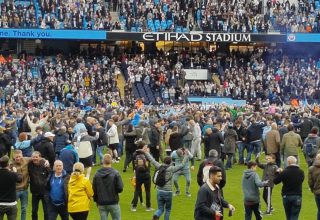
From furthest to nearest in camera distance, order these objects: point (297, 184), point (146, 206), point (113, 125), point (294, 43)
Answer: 1. point (294, 43)
2. point (113, 125)
3. point (146, 206)
4. point (297, 184)

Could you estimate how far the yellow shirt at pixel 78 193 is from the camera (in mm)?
14734

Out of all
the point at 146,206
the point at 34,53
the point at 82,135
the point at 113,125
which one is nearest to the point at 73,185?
the point at 146,206

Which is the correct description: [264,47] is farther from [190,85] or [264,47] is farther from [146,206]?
[146,206]

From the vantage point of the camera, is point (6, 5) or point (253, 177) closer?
point (253, 177)

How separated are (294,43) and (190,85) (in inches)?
340

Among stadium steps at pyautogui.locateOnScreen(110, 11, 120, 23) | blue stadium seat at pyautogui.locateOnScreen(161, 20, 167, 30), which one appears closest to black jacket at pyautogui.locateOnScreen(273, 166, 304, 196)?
blue stadium seat at pyautogui.locateOnScreen(161, 20, 167, 30)

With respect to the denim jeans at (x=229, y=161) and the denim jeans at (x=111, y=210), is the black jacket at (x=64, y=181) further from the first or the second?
the denim jeans at (x=229, y=161)

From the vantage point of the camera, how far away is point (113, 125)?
84.8ft

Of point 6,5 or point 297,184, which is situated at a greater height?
point 6,5

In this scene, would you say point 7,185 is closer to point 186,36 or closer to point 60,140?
Result: point 60,140

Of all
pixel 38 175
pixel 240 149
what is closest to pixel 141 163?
pixel 38 175

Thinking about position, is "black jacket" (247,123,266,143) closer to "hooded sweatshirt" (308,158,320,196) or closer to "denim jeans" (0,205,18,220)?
"hooded sweatshirt" (308,158,320,196)

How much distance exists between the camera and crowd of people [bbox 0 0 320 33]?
49.3 m

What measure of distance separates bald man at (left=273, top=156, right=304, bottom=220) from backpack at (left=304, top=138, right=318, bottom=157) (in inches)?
233
